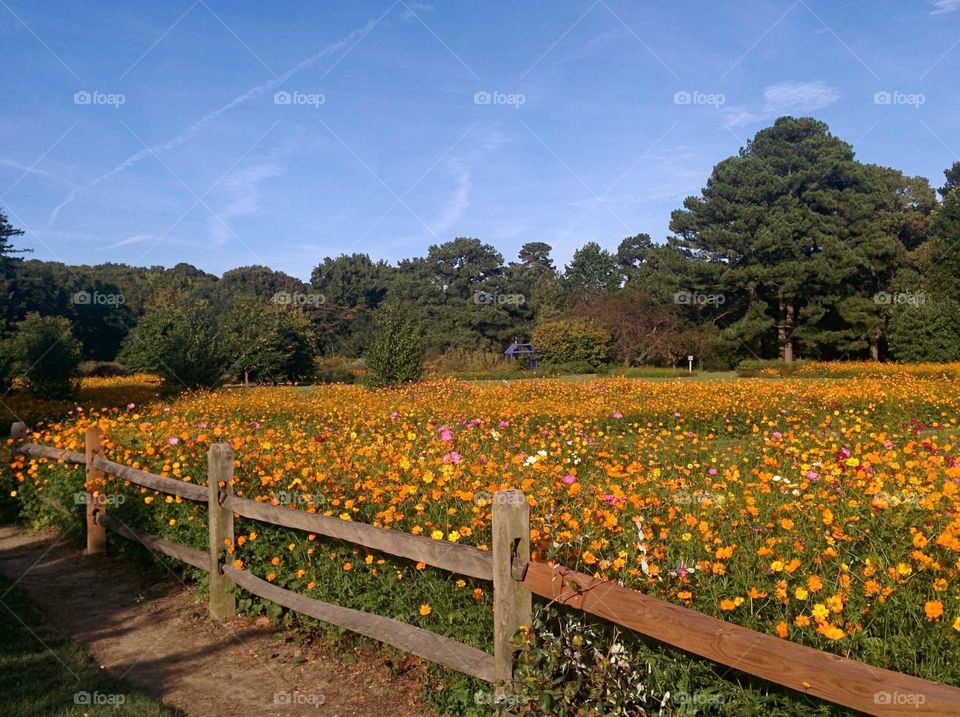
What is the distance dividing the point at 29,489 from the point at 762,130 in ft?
157

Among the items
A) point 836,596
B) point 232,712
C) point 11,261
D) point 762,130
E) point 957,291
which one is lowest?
point 232,712

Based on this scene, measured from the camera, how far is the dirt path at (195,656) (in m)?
4.18

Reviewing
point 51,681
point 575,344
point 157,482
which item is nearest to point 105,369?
point 575,344

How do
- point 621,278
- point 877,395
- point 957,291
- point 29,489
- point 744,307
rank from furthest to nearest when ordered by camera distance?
point 621,278 → point 744,307 → point 957,291 → point 877,395 → point 29,489

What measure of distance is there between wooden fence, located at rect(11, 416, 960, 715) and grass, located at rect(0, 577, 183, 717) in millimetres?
931

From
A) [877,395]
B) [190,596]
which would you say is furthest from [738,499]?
[877,395]

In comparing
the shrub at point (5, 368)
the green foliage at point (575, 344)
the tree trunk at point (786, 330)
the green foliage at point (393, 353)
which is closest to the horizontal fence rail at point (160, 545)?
the shrub at point (5, 368)

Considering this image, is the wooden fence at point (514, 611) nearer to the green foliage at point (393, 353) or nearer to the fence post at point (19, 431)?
the fence post at point (19, 431)

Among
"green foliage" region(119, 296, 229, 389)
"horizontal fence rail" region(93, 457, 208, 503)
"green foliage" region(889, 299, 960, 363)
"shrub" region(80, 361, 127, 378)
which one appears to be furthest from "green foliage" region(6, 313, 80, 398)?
"green foliage" region(889, 299, 960, 363)

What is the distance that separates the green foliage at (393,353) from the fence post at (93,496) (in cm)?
1210

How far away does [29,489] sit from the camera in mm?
8984

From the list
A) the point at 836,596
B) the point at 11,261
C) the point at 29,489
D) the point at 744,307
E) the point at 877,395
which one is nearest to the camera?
the point at 836,596

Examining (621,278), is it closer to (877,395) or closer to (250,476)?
(877,395)

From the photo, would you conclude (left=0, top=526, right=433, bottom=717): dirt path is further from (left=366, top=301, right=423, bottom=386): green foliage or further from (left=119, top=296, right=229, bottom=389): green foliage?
(left=119, top=296, right=229, bottom=389): green foliage
